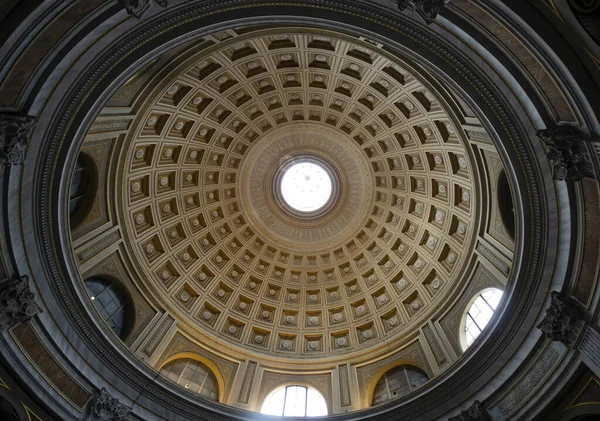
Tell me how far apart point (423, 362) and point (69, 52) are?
18.7 metres

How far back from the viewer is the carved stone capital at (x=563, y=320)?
468 inches

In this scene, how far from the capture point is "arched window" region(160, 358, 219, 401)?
19.7 metres

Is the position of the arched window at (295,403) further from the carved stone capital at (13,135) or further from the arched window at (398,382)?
the carved stone capital at (13,135)

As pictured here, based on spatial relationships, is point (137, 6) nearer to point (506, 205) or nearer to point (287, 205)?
point (506, 205)

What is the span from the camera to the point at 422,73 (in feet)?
53.0

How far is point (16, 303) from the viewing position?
12.5 metres

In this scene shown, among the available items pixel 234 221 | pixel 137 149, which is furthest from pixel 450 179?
pixel 137 149

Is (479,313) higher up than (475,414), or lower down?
higher up

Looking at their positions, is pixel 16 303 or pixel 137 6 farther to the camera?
pixel 16 303

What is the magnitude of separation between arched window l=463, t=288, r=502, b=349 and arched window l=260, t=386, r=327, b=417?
7.46m

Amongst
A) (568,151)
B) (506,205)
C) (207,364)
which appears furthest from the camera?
(207,364)

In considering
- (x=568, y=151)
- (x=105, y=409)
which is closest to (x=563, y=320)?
(x=568, y=151)

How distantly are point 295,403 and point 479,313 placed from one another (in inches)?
380

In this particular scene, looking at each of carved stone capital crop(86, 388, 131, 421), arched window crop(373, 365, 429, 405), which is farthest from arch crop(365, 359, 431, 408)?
carved stone capital crop(86, 388, 131, 421)
